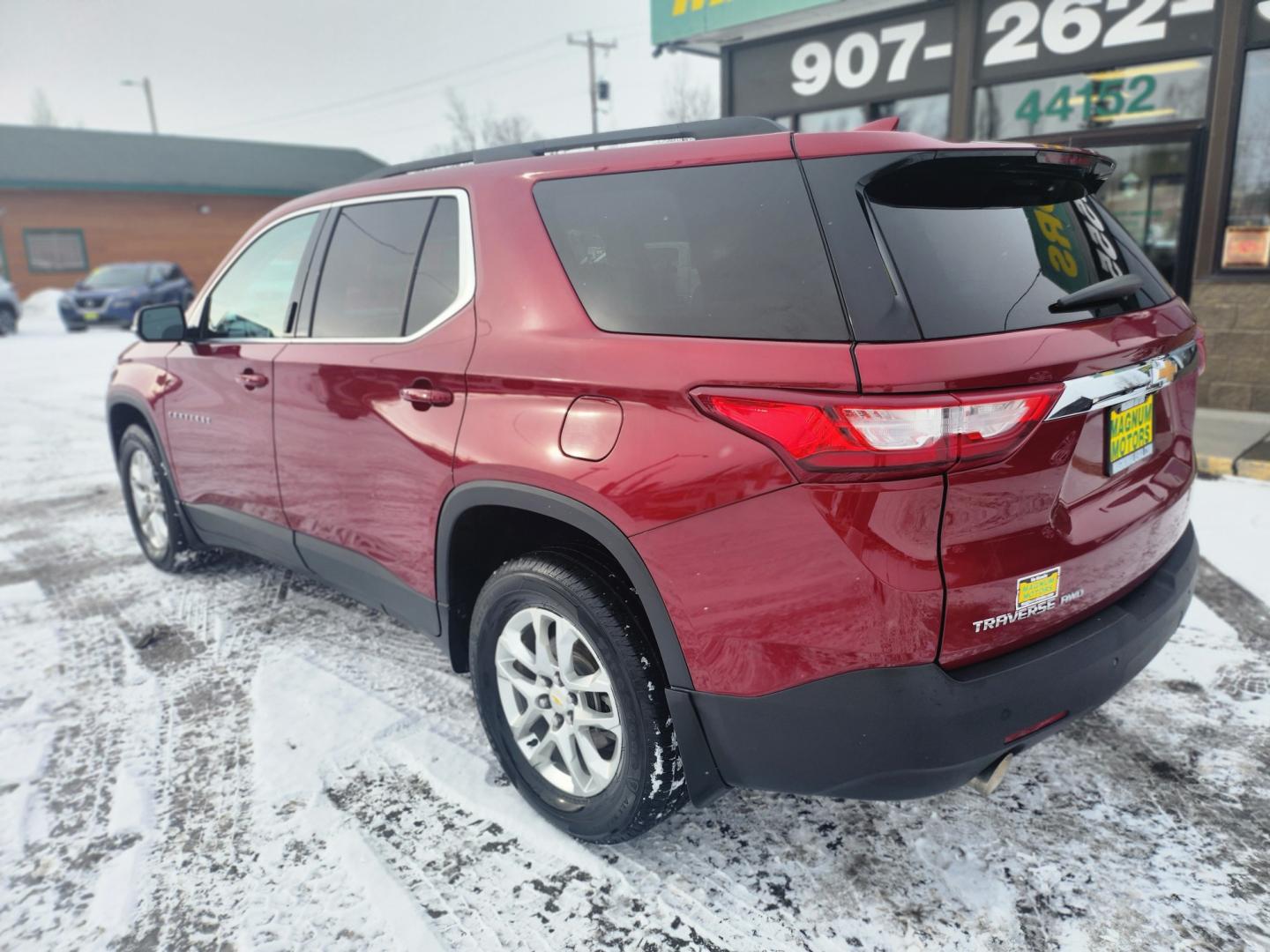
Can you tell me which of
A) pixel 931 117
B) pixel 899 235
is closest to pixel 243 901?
pixel 899 235

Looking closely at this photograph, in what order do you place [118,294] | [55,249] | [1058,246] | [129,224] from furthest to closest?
[129,224], [55,249], [118,294], [1058,246]

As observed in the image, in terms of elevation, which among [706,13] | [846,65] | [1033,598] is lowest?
[1033,598]

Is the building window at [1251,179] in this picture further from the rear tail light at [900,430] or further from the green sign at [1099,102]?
the rear tail light at [900,430]

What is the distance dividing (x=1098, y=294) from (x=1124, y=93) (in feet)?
23.7

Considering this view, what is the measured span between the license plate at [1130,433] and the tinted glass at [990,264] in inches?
9.4

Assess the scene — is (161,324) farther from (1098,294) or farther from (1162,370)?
(1162,370)

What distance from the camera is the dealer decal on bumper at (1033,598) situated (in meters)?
1.83

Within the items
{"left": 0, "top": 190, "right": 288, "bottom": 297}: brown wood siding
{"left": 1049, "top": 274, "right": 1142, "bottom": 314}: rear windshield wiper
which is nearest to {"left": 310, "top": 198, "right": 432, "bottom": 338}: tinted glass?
{"left": 1049, "top": 274, "right": 1142, "bottom": 314}: rear windshield wiper

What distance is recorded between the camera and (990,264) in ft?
6.33

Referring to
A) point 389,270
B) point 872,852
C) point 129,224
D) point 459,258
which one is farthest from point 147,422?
point 129,224

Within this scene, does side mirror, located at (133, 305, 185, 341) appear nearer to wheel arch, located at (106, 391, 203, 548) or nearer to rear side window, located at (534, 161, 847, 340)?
wheel arch, located at (106, 391, 203, 548)

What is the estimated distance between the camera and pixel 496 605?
247 cm

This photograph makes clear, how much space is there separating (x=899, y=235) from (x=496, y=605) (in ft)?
4.76

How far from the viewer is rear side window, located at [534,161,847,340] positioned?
1869 millimetres
